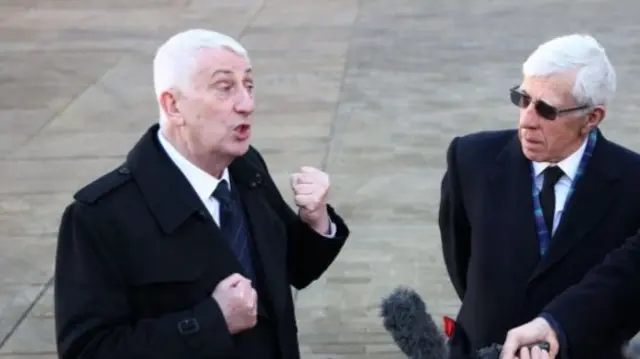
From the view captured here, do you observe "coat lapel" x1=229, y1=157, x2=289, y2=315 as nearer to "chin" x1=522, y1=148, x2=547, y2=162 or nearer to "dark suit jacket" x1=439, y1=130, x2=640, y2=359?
"dark suit jacket" x1=439, y1=130, x2=640, y2=359

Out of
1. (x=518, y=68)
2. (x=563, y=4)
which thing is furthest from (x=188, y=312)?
(x=563, y=4)

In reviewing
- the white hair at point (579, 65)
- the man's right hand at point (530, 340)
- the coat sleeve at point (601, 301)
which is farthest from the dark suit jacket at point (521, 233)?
the man's right hand at point (530, 340)

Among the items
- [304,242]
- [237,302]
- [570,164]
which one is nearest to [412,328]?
[237,302]

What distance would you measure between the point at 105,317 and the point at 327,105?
7.56 meters

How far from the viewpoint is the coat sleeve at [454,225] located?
3.73 metres

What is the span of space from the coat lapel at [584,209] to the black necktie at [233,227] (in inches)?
32.9

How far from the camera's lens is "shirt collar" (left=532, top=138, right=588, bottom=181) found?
11.5 feet

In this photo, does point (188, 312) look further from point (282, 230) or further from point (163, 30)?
point (163, 30)

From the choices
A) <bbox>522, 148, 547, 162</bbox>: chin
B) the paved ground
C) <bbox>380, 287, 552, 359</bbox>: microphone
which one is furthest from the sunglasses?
the paved ground

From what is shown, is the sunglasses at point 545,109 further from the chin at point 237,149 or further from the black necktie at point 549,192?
the chin at point 237,149

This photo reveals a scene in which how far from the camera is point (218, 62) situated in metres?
3.04

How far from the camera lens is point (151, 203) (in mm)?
3072

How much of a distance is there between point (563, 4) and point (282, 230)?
1339cm

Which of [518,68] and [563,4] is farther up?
[518,68]
